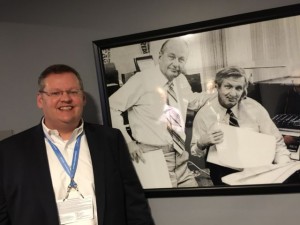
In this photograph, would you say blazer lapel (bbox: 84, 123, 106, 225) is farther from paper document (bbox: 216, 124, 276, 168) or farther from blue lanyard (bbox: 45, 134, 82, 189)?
paper document (bbox: 216, 124, 276, 168)

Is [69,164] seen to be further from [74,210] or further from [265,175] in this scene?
A: [265,175]

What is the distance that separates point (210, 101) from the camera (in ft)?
4.65

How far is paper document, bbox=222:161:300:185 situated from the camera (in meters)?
1.33

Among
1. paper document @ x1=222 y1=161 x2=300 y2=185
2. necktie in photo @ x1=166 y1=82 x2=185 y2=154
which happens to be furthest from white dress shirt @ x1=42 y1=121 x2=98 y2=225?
paper document @ x1=222 y1=161 x2=300 y2=185

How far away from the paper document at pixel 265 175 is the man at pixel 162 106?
19 cm

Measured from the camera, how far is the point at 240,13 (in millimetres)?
1377

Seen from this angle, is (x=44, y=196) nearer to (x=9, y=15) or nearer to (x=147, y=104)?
(x=147, y=104)

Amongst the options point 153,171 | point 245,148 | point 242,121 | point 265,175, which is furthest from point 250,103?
point 153,171

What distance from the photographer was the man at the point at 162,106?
4.75 feet

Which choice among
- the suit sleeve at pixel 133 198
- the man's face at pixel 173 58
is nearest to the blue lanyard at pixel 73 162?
the suit sleeve at pixel 133 198

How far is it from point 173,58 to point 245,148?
1.74 feet

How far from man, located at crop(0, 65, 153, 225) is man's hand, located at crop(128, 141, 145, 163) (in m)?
0.08

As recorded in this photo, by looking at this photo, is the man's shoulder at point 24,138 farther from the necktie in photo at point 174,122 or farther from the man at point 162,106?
the necktie in photo at point 174,122

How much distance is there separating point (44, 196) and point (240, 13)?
1.17 meters
